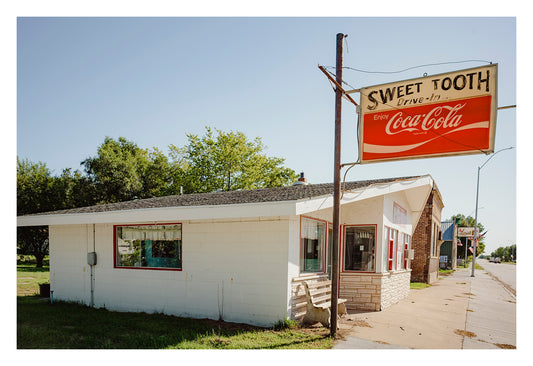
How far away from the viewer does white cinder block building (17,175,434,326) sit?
7879 millimetres

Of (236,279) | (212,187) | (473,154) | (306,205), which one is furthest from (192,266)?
(212,187)

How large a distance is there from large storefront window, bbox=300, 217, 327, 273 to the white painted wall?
0.92 meters

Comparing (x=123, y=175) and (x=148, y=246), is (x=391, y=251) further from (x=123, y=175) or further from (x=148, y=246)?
(x=123, y=175)

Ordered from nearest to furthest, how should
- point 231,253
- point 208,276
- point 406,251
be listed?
point 231,253 → point 208,276 → point 406,251

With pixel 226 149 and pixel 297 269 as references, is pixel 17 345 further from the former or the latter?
pixel 226 149

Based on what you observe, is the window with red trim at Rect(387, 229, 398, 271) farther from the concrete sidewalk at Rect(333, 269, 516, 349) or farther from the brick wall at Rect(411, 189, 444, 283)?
the brick wall at Rect(411, 189, 444, 283)

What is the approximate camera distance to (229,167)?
3250cm

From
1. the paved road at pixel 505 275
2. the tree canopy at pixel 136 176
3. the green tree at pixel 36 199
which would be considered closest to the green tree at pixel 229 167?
the tree canopy at pixel 136 176

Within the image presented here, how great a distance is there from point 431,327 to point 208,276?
526cm

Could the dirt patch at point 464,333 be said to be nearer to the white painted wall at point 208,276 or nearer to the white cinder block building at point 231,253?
the white cinder block building at point 231,253

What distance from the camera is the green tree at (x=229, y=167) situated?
3222 centimetres

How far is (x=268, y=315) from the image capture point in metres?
7.82

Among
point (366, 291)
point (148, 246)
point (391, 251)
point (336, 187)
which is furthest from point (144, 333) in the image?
point (391, 251)

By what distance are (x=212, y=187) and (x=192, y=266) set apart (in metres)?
23.4
